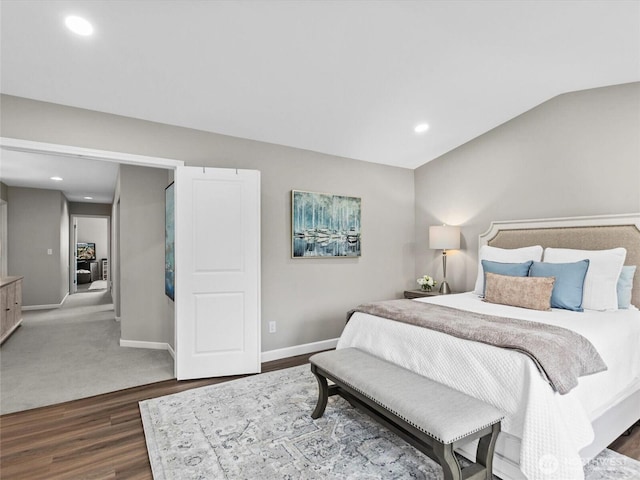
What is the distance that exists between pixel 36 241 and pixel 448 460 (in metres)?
8.36

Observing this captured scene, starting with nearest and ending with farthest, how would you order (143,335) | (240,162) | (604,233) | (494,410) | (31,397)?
(494,410) → (31,397) → (604,233) → (240,162) → (143,335)

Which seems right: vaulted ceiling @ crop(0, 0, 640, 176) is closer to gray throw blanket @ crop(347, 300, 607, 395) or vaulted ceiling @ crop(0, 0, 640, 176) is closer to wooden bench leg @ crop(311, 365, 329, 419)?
gray throw blanket @ crop(347, 300, 607, 395)

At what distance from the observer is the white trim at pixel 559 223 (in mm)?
3040

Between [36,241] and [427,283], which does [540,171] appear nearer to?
[427,283]

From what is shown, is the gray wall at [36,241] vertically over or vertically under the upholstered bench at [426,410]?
over

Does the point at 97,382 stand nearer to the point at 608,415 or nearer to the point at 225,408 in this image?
the point at 225,408

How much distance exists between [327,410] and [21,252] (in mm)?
7365

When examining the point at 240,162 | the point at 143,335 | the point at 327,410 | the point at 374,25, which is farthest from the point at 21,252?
the point at 374,25

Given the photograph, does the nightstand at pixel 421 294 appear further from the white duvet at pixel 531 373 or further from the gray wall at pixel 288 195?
the white duvet at pixel 531 373

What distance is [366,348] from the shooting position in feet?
8.68

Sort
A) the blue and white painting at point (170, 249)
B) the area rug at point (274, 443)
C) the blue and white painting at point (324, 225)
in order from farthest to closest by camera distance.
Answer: the blue and white painting at point (324, 225) < the blue and white painting at point (170, 249) < the area rug at point (274, 443)

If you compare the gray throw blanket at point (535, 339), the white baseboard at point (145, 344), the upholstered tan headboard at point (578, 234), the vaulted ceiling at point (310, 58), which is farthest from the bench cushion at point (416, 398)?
the white baseboard at point (145, 344)

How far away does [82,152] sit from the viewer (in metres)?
2.88

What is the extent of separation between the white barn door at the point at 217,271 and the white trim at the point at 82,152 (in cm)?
19
